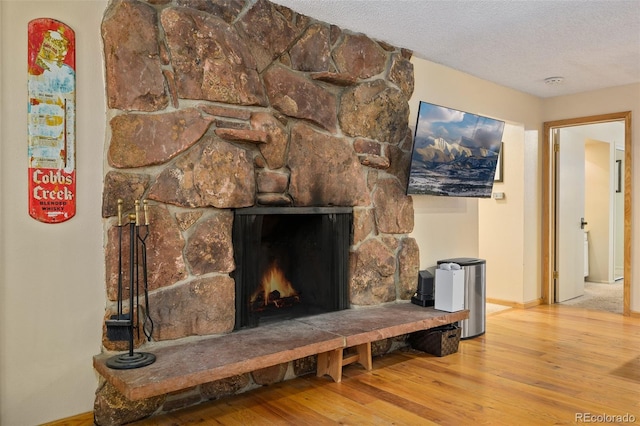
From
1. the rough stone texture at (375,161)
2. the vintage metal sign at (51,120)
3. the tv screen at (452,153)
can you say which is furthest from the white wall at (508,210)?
the vintage metal sign at (51,120)

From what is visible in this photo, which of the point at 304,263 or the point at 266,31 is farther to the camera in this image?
the point at 304,263

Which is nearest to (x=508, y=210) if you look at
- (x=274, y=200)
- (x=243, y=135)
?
(x=274, y=200)

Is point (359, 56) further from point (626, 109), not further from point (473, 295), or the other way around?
point (626, 109)

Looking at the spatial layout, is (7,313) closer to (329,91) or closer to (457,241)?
(329,91)

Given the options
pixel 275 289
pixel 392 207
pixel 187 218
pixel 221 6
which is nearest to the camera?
pixel 187 218

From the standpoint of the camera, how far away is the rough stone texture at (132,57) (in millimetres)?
2266

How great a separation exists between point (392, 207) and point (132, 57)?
6.65 ft

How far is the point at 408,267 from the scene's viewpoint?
3.58 meters

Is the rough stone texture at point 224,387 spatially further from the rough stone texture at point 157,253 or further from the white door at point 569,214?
the white door at point 569,214

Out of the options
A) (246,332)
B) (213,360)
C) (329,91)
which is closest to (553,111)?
(329,91)

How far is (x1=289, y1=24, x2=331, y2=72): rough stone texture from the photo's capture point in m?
2.92

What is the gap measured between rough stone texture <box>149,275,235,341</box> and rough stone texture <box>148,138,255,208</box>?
1.44 ft

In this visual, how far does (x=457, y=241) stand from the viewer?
4074 millimetres

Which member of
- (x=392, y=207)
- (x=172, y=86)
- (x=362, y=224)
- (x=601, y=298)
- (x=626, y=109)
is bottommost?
(x=601, y=298)
